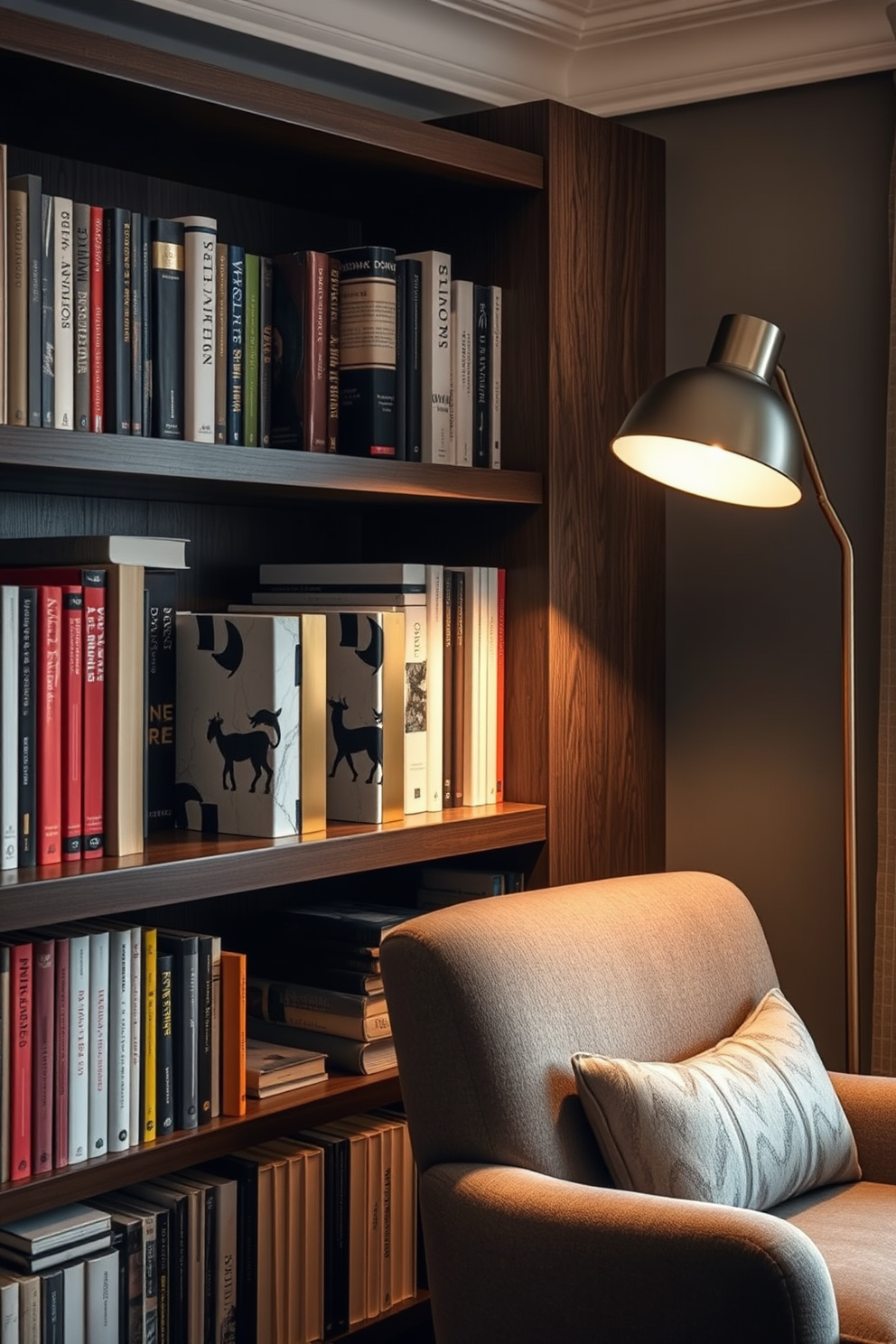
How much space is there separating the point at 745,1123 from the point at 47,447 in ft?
3.86

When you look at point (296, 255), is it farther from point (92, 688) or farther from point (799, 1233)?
point (799, 1233)

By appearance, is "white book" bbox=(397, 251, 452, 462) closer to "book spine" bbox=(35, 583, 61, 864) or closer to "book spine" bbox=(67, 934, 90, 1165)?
"book spine" bbox=(35, 583, 61, 864)

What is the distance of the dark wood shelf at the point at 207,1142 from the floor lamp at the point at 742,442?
2.47ft

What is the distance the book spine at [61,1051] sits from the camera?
1.91 meters

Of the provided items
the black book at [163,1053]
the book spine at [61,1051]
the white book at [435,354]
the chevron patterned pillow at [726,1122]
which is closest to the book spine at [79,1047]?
the book spine at [61,1051]

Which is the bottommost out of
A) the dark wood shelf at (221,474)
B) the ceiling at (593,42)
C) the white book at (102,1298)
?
the white book at (102,1298)

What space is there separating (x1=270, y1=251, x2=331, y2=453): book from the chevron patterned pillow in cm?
99

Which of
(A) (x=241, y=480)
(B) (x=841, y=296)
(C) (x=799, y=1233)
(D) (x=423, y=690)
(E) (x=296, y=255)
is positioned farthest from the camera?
(B) (x=841, y=296)

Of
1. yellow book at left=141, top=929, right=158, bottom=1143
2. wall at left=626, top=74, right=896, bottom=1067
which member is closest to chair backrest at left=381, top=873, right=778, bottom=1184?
yellow book at left=141, top=929, right=158, bottom=1143

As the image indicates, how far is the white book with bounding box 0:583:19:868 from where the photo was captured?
1860mm

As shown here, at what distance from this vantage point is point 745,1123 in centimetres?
194

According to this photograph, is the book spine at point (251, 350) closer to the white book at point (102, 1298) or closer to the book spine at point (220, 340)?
the book spine at point (220, 340)

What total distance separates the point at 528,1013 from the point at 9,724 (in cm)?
72

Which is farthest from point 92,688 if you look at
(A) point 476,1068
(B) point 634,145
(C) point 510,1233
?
(B) point 634,145
